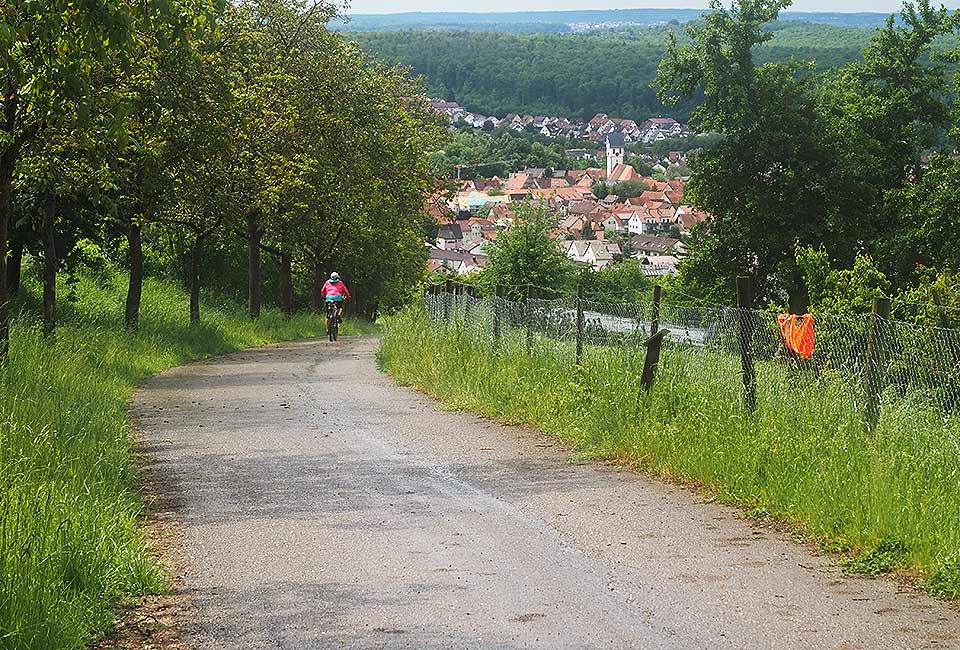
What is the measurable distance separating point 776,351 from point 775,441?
1.43 meters

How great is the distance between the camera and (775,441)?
10273mm

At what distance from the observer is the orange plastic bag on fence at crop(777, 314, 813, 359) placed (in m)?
11.3

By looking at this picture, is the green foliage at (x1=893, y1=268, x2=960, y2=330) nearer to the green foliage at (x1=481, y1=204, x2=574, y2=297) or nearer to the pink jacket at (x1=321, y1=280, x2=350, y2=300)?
the pink jacket at (x1=321, y1=280, x2=350, y2=300)

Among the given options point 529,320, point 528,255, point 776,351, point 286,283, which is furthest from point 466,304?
point 286,283

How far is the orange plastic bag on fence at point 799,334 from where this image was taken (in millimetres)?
11293

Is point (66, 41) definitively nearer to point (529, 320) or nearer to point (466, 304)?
point (529, 320)

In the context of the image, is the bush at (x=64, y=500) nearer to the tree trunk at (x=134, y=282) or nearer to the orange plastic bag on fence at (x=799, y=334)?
the orange plastic bag on fence at (x=799, y=334)

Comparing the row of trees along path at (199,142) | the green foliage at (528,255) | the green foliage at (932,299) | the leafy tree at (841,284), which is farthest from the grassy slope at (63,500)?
the green foliage at (528,255)

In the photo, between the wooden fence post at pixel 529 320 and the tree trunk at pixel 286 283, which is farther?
the tree trunk at pixel 286 283

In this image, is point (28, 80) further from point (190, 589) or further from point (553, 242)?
point (553, 242)

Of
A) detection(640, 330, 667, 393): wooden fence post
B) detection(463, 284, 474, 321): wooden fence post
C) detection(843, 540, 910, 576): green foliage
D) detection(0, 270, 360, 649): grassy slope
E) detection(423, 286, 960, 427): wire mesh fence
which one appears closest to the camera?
detection(0, 270, 360, 649): grassy slope

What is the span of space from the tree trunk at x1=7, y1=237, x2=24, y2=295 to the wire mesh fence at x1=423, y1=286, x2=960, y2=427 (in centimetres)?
1499

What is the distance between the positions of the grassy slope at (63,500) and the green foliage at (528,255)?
29.1m

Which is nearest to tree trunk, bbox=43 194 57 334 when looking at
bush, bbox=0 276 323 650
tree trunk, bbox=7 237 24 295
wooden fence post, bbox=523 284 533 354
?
bush, bbox=0 276 323 650
